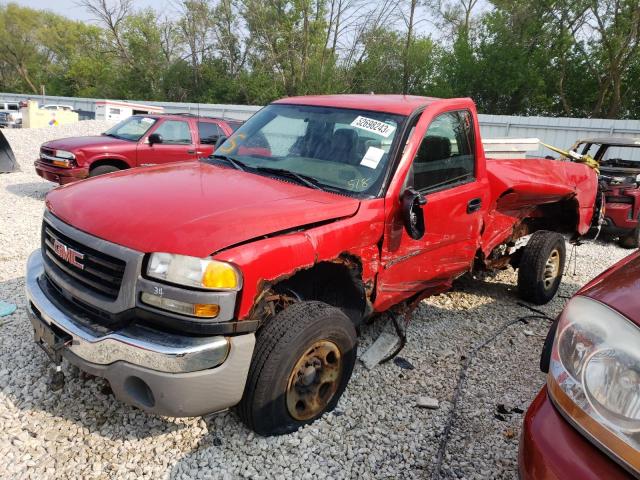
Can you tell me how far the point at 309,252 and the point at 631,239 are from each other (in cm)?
794

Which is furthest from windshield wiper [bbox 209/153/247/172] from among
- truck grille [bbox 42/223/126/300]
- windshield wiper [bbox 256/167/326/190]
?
truck grille [bbox 42/223/126/300]

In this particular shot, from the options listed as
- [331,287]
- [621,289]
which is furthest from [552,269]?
[621,289]

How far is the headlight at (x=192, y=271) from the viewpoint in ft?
7.25

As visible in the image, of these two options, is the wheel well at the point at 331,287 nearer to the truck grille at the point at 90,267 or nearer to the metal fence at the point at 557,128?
the truck grille at the point at 90,267

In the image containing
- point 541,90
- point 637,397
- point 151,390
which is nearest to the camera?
point 637,397

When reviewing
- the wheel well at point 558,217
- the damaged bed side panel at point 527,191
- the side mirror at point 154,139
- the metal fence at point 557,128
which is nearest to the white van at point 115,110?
the side mirror at point 154,139

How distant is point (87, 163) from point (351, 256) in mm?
7359

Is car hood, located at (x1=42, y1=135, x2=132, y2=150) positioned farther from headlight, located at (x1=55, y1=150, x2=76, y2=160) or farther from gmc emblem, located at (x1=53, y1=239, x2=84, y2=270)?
gmc emblem, located at (x1=53, y1=239, x2=84, y2=270)

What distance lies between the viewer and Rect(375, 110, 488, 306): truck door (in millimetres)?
3229

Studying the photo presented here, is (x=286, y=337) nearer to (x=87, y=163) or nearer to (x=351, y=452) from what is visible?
(x=351, y=452)

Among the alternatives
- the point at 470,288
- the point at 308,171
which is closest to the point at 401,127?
the point at 308,171

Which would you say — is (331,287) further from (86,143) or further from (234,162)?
(86,143)

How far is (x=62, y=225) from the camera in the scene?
2635mm

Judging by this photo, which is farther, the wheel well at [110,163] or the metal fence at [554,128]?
the metal fence at [554,128]
